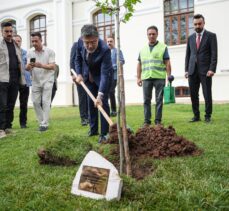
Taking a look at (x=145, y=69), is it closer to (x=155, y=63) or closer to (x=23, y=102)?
(x=155, y=63)

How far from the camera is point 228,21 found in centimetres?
1322

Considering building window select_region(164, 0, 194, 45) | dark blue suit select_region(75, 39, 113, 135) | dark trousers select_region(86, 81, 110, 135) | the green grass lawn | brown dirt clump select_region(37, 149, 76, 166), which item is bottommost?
the green grass lawn

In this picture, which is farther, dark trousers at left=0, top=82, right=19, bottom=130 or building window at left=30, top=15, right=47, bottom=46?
building window at left=30, top=15, right=47, bottom=46

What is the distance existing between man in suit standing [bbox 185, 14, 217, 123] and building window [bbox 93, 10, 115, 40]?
10.5 m

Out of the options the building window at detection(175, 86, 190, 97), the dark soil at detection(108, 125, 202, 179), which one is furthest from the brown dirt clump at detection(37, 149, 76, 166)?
Result: the building window at detection(175, 86, 190, 97)

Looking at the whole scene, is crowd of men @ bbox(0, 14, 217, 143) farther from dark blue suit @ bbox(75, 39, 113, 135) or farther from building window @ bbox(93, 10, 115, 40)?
building window @ bbox(93, 10, 115, 40)

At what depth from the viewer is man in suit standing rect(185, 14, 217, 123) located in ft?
21.6

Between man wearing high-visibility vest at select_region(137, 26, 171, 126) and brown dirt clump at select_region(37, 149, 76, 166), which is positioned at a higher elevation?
man wearing high-visibility vest at select_region(137, 26, 171, 126)

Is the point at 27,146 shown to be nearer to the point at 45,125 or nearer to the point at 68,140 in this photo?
the point at 68,140

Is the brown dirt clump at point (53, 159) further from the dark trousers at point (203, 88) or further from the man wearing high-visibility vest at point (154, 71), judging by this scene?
the dark trousers at point (203, 88)

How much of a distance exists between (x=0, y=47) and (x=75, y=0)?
12181 mm

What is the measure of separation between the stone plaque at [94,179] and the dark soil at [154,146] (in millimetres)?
854

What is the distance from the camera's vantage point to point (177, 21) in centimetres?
1500

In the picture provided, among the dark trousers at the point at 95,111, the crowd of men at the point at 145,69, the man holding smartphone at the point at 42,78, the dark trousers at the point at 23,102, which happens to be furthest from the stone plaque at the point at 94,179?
the dark trousers at the point at 23,102
